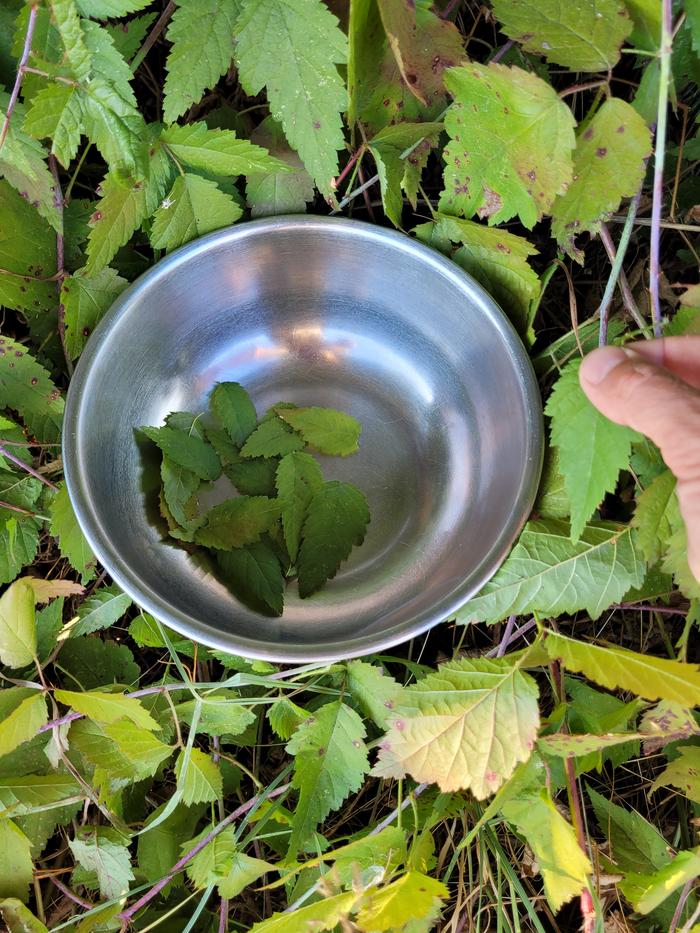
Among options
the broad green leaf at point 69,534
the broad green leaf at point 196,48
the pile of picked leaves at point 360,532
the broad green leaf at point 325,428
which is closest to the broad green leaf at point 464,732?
the pile of picked leaves at point 360,532

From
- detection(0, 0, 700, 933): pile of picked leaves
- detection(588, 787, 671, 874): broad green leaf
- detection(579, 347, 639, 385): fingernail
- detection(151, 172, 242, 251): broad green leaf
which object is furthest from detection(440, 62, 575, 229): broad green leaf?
detection(588, 787, 671, 874): broad green leaf

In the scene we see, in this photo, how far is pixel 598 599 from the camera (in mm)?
1111

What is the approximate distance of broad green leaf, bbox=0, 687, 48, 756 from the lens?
3.71 ft

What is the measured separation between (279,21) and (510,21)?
0.32 m

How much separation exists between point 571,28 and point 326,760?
111cm

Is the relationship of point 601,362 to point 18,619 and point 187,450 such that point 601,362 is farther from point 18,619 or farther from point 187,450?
point 18,619

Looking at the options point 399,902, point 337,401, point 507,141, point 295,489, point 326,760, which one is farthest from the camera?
point 337,401

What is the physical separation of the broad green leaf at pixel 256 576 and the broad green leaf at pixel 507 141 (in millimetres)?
647

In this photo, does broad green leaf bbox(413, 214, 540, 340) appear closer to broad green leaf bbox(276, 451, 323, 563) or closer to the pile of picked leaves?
the pile of picked leaves

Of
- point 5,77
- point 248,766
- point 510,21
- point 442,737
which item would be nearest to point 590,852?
point 442,737

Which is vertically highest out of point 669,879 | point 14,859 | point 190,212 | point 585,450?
point 190,212

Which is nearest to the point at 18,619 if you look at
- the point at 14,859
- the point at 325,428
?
the point at 14,859

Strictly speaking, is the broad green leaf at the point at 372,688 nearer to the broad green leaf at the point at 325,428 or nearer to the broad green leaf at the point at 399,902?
the broad green leaf at the point at 399,902

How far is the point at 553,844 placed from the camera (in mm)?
986
